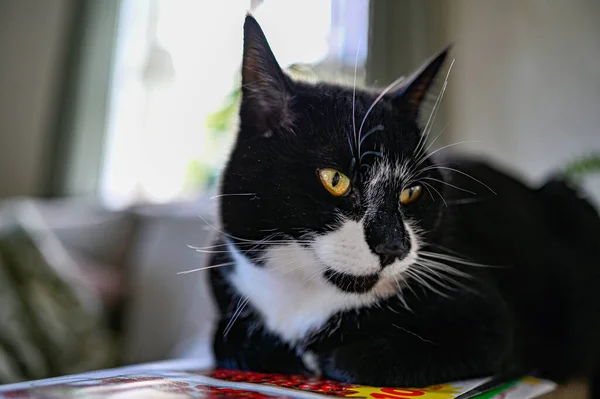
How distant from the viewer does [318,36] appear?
1.27 m

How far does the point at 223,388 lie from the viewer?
1.96ft

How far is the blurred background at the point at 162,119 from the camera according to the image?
131cm

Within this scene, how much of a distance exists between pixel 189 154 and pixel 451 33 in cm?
142

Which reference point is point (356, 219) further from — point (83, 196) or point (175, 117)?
point (83, 196)

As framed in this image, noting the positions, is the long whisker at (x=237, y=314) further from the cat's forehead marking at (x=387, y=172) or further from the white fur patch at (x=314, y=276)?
the cat's forehead marking at (x=387, y=172)

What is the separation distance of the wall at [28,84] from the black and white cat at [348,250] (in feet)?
7.59

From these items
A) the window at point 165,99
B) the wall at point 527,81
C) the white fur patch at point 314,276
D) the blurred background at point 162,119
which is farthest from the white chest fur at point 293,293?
the window at point 165,99

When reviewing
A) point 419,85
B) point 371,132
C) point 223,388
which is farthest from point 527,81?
point 223,388

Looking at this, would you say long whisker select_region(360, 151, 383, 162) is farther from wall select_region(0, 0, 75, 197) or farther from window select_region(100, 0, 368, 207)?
wall select_region(0, 0, 75, 197)

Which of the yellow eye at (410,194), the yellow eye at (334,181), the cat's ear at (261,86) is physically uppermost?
the cat's ear at (261,86)

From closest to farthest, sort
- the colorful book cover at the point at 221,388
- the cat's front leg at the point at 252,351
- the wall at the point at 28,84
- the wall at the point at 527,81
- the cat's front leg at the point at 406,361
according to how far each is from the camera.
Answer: the colorful book cover at the point at 221,388 → the cat's front leg at the point at 406,361 → the cat's front leg at the point at 252,351 → the wall at the point at 527,81 → the wall at the point at 28,84

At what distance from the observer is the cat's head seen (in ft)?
2.14

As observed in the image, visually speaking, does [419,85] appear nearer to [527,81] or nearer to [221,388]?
[221,388]

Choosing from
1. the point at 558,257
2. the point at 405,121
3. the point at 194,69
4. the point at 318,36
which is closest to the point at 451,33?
the point at 318,36
